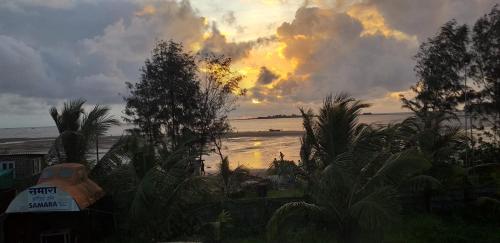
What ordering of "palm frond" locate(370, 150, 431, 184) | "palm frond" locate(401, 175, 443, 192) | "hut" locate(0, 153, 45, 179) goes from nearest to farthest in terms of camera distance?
1. "palm frond" locate(370, 150, 431, 184)
2. "palm frond" locate(401, 175, 443, 192)
3. "hut" locate(0, 153, 45, 179)

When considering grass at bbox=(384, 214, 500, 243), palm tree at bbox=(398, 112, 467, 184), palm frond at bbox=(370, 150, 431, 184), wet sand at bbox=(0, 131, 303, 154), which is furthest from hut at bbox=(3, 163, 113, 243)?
wet sand at bbox=(0, 131, 303, 154)

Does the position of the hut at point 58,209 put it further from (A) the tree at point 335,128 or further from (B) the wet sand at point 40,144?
(B) the wet sand at point 40,144

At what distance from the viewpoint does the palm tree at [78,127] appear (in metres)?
14.0

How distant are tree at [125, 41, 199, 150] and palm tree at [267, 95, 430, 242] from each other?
1246cm

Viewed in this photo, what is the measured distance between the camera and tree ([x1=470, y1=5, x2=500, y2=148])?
72.1 ft

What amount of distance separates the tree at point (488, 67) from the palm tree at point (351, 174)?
15.3 m

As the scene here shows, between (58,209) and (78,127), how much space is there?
162 inches

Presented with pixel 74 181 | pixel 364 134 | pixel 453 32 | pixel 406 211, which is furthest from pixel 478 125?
pixel 74 181

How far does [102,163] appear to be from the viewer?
45.5 feet

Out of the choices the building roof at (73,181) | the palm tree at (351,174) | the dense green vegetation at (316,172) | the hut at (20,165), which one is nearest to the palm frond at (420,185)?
the dense green vegetation at (316,172)

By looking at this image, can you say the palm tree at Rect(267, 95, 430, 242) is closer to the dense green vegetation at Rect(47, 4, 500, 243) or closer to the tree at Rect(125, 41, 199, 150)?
the dense green vegetation at Rect(47, 4, 500, 243)

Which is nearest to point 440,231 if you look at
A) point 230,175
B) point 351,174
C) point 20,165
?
point 351,174

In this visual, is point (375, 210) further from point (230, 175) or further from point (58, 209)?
point (230, 175)

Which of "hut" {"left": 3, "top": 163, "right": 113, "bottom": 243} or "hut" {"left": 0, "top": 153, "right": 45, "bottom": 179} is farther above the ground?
"hut" {"left": 0, "top": 153, "right": 45, "bottom": 179}
